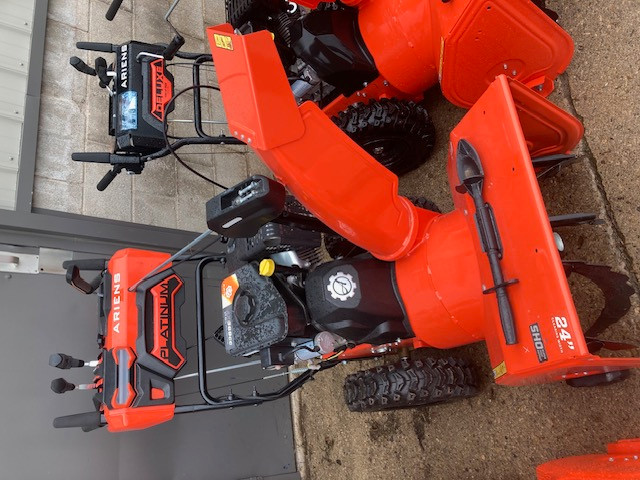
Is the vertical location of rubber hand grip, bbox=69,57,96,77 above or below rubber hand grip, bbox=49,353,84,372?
above

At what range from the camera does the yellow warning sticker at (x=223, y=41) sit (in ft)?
5.40

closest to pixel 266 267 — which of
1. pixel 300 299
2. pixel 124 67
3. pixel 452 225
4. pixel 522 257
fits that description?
pixel 300 299

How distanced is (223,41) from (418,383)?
1.52 meters

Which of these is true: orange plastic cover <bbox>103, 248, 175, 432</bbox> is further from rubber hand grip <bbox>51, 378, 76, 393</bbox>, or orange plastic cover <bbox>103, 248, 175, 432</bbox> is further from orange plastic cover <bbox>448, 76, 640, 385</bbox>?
Result: orange plastic cover <bbox>448, 76, 640, 385</bbox>

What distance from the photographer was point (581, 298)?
6.93 feet

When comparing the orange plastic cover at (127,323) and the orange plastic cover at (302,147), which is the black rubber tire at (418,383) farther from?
the orange plastic cover at (127,323)

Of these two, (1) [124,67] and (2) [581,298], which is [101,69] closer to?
(1) [124,67]

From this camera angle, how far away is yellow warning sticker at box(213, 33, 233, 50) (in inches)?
64.7

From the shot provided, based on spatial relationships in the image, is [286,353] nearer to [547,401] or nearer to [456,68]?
[547,401]

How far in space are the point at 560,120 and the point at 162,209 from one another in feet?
7.87

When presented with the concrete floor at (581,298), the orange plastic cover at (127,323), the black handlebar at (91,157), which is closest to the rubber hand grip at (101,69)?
the black handlebar at (91,157)

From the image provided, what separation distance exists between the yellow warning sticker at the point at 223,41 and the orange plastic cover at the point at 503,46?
0.82 metres

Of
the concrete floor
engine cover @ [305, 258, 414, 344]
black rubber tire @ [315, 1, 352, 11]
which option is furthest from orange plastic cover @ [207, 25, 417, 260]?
black rubber tire @ [315, 1, 352, 11]

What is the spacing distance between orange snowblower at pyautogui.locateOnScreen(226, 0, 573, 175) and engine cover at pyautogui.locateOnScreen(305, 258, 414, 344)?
0.81m
